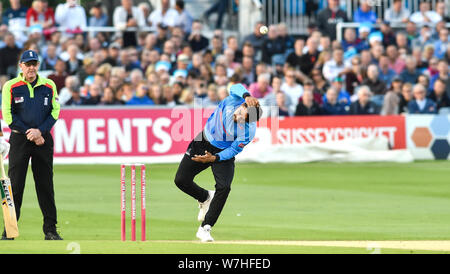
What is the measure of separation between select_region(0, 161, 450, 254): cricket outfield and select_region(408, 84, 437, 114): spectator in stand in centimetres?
268

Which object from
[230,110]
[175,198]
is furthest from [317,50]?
[230,110]

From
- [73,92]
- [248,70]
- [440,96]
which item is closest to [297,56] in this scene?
[248,70]

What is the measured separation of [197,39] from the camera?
26781mm

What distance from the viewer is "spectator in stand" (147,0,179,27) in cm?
2730

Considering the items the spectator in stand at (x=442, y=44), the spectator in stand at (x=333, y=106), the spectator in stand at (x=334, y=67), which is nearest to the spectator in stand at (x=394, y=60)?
the spectator in stand at (x=334, y=67)

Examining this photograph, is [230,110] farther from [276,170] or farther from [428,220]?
[276,170]

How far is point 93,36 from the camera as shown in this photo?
2662 centimetres

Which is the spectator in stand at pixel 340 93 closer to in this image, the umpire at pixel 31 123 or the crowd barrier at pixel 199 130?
the crowd barrier at pixel 199 130

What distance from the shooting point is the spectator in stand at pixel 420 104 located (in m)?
25.1

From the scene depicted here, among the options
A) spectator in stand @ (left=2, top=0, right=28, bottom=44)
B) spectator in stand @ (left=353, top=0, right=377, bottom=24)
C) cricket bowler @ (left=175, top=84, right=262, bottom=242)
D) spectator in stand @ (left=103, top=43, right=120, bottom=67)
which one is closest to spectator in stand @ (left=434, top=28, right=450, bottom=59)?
spectator in stand @ (left=353, top=0, right=377, bottom=24)

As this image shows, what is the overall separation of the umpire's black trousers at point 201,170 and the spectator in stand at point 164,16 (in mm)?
14930

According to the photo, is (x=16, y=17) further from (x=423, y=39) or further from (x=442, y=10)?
(x=442, y=10)
